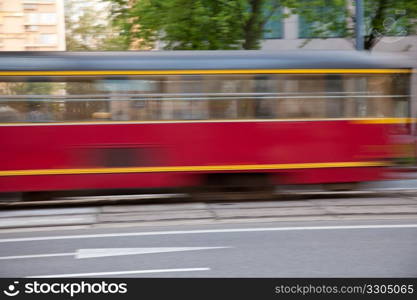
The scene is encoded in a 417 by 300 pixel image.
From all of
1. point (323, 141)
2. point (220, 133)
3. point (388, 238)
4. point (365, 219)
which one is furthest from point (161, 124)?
point (388, 238)

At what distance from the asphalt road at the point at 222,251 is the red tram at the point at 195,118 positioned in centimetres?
251

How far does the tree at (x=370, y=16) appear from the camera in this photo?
19625 millimetres

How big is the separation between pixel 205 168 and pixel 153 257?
15.1 ft

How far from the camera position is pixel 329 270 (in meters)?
6.34

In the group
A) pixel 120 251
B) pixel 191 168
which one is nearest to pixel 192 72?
pixel 191 168

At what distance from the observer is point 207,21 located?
62.4ft

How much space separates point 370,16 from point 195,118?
11.0 metres


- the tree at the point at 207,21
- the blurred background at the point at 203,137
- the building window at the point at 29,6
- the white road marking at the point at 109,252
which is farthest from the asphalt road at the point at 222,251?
the building window at the point at 29,6

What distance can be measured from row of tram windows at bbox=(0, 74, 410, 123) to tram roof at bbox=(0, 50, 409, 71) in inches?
7.5

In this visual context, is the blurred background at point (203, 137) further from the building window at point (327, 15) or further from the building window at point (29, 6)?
the building window at point (29, 6)

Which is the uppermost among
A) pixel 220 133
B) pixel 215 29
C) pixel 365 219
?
pixel 215 29

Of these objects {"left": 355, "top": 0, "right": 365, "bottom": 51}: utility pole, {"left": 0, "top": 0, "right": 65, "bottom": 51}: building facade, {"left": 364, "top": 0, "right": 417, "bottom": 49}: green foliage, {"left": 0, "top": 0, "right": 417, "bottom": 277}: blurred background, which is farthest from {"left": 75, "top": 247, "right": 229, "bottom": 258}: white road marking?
{"left": 0, "top": 0, "right": 65, "bottom": 51}: building facade

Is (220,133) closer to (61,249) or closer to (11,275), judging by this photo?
(61,249)

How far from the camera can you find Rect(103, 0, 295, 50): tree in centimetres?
1916
